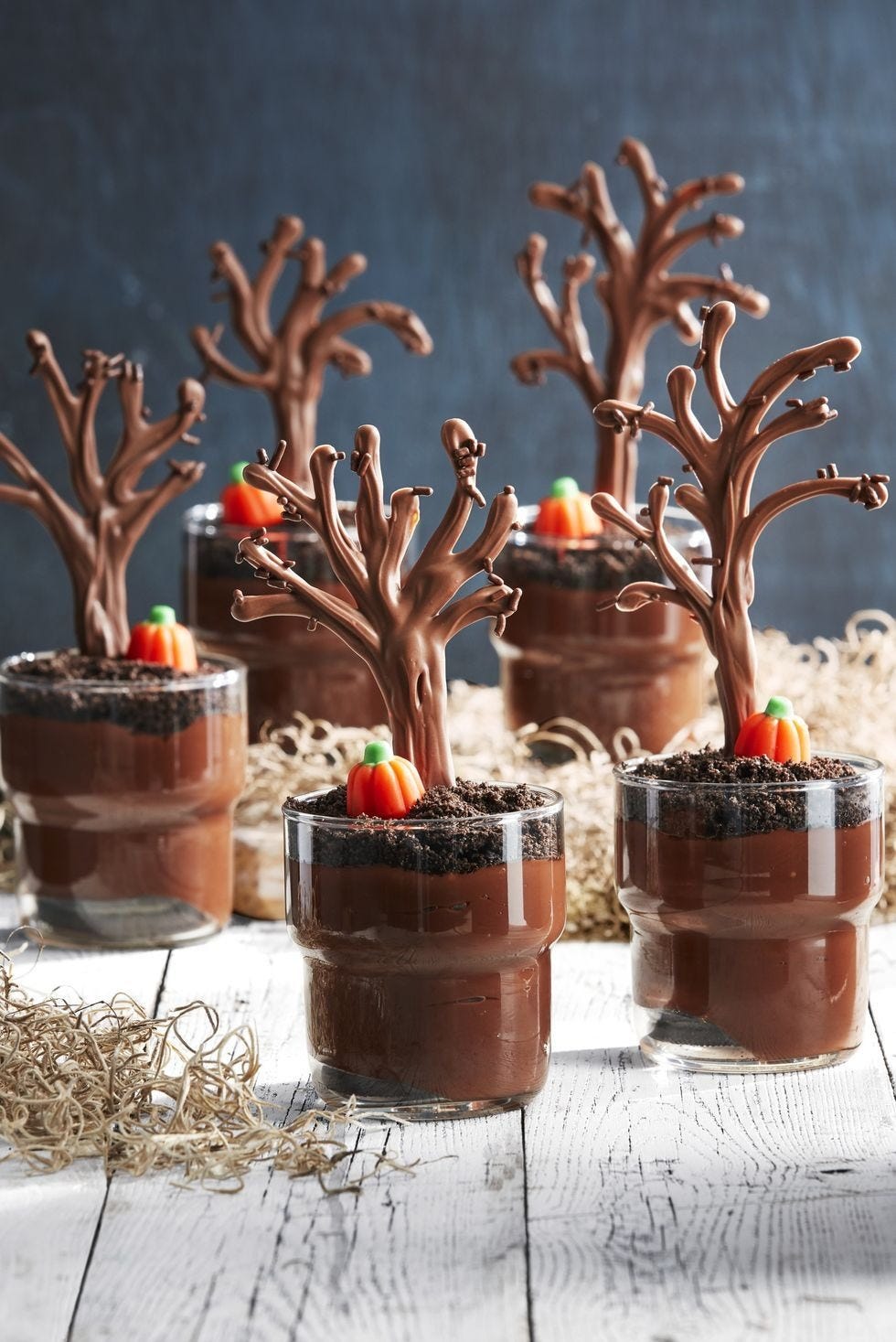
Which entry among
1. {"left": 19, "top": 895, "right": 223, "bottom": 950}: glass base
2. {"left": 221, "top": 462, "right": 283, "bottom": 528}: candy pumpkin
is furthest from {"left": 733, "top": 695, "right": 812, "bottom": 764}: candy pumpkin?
{"left": 221, "top": 462, "right": 283, "bottom": 528}: candy pumpkin

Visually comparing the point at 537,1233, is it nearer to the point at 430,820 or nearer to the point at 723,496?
the point at 430,820

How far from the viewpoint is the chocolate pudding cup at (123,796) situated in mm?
1807

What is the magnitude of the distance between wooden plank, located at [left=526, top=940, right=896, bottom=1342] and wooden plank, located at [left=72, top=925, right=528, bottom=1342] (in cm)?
3

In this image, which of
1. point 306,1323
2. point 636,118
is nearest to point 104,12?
point 636,118

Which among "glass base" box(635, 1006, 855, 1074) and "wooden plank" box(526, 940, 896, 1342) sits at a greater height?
"glass base" box(635, 1006, 855, 1074)

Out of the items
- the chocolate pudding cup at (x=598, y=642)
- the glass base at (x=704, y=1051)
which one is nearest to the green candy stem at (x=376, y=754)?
the glass base at (x=704, y=1051)

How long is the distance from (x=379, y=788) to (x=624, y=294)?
1011 millimetres

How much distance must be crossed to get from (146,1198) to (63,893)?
68 centimetres

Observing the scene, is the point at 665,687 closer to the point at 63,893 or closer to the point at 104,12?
the point at 63,893

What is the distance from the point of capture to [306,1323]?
105 centimetres

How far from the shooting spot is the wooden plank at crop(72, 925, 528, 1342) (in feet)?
3.47

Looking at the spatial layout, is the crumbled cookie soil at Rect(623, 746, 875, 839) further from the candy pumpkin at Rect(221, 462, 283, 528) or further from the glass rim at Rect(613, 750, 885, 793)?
the candy pumpkin at Rect(221, 462, 283, 528)

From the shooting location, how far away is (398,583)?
1.43 m

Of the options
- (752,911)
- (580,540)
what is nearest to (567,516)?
(580,540)
